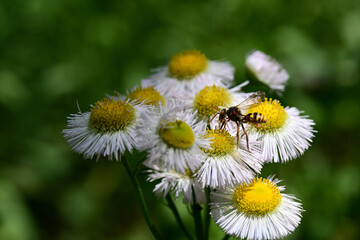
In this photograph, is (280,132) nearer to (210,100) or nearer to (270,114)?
(270,114)

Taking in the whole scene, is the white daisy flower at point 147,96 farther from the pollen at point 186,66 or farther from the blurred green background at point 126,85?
the blurred green background at point 126,85

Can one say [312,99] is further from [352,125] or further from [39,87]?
[39,87]

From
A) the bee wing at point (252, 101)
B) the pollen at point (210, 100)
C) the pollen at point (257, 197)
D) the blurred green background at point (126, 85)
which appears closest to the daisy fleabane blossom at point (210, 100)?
the pollen at point (210, 100)

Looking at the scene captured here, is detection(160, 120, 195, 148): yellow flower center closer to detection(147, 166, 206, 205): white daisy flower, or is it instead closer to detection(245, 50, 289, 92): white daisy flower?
detection(147, 166, 206, 205): white daisy flower

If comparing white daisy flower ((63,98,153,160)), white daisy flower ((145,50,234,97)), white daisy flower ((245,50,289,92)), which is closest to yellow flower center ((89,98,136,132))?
white daisy flower ((63,98,153,160))

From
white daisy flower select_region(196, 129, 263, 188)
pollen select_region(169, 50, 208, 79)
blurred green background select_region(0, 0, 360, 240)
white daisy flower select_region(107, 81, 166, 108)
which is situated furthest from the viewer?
blurred green background select_region(0, 0, 360, 240)

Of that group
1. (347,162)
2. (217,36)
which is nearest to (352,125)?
(347,162)
